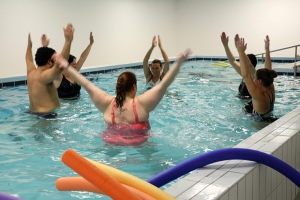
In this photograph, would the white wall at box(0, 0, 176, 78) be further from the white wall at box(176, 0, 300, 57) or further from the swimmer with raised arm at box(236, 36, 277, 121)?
the swimmer with raised arm at box(236, 36, 277, 121)

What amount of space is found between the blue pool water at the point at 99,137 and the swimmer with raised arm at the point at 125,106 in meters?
0.14

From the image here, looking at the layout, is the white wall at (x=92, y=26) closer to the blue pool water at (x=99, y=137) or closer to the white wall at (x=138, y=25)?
the white wall at (x=138, y=25)

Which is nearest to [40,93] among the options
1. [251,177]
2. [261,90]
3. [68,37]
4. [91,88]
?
[68,37]

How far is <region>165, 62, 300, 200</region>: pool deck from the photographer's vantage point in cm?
212

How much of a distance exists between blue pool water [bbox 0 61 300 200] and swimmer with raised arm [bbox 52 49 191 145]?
14 centimetres

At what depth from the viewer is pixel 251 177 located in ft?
8.02

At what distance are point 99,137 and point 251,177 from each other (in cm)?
248

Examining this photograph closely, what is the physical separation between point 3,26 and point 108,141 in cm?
740

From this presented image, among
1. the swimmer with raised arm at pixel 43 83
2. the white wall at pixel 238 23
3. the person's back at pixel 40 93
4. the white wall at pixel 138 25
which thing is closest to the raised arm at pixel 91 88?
the swimmer with raised arm at pixel 43 83

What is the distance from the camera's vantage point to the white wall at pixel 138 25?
10930 mm

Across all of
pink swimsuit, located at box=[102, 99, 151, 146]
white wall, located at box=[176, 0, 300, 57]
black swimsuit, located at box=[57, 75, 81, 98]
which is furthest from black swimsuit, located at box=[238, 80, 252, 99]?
white wall, located at box=[176, 0, 300, 57]

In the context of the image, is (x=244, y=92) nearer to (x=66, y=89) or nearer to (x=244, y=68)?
(x=244, y=68)

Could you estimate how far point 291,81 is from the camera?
30.3 feet

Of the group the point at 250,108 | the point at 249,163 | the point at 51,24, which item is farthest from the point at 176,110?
the point at 51,24
